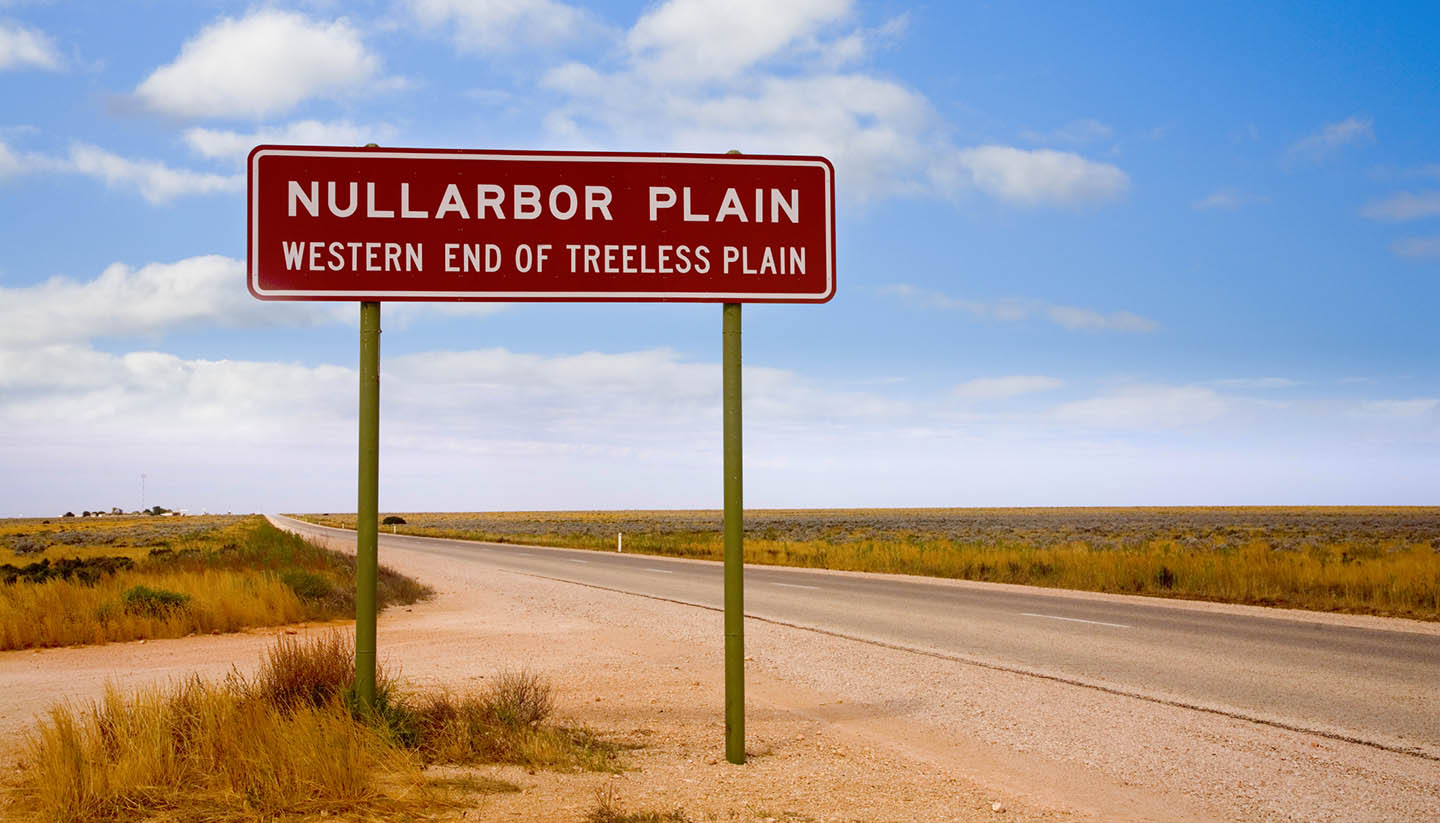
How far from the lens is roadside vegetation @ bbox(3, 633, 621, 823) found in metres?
5.17

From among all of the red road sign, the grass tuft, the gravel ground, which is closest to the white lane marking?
the gravel ground

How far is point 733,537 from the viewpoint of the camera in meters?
6.13

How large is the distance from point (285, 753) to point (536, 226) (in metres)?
3.24

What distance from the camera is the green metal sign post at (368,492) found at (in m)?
6.17

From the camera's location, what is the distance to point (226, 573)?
18.3 m

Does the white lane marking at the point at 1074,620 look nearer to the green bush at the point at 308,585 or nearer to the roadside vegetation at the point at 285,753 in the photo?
the roadside vegetation at the point at 285,753

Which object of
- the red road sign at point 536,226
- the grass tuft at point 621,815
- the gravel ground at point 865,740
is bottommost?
the gravel ground at point 865,740

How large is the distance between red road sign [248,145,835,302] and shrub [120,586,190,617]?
421 inches

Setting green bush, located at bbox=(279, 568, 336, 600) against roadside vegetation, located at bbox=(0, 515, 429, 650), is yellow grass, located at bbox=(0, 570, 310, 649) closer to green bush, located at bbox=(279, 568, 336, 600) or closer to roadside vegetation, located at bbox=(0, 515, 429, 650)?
roadside vegetation, located at bbox=(0, 515, 429, 650)

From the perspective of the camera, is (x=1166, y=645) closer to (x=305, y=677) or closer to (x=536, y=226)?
(x=536, y=226)

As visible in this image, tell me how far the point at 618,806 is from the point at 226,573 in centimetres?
1525

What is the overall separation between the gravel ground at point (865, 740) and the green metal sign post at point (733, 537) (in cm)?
31

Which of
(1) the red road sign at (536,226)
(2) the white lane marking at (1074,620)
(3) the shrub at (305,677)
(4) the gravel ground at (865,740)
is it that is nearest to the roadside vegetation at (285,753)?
(3) the shrub at (305,677)

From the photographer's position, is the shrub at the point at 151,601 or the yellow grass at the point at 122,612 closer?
the yellow grass at the point at 122,612
